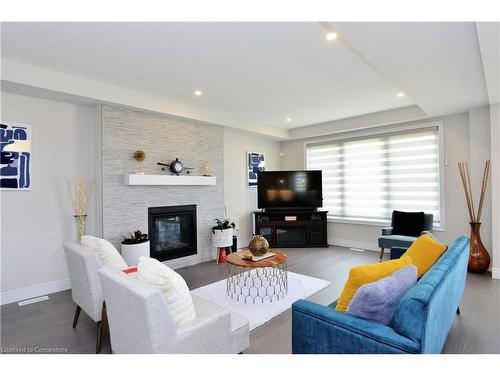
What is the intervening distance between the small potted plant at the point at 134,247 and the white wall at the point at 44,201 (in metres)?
0.58

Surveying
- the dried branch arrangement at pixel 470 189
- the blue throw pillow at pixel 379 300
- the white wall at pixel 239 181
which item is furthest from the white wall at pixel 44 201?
the dried branch arrangement at pixel 470 189

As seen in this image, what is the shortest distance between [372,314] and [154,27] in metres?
2.67

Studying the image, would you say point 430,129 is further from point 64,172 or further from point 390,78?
point 64,172

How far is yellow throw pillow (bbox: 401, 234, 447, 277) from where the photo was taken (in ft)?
7.02

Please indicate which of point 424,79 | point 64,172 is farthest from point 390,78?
point 64,172

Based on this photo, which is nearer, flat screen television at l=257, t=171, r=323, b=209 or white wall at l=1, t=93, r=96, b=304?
white wall at l=1, t=93, r=96, b=304

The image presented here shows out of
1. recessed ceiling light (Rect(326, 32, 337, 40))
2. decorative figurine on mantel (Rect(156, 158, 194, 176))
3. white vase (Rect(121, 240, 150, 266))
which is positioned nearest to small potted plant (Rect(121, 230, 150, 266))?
white vase (Rect(121, 240, 150, 266))

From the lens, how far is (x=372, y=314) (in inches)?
58.0

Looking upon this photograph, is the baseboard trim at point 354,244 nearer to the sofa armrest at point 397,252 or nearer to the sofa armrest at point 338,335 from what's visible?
the sofa armrest at point 397,252

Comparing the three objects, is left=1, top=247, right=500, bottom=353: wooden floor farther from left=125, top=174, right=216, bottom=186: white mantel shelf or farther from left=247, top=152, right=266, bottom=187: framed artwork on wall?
left=247, top=152, right=266, bottom=187: framed artwork on wall

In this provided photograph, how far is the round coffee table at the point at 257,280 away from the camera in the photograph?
10.2 ft

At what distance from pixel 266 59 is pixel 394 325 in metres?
2.65

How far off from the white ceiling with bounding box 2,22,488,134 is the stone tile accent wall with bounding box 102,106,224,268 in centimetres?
46

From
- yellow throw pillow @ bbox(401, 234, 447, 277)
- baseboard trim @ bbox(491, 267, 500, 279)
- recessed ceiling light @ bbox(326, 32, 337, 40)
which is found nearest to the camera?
yellow throw pillow @ bbox(401, 234, 447, 277)
